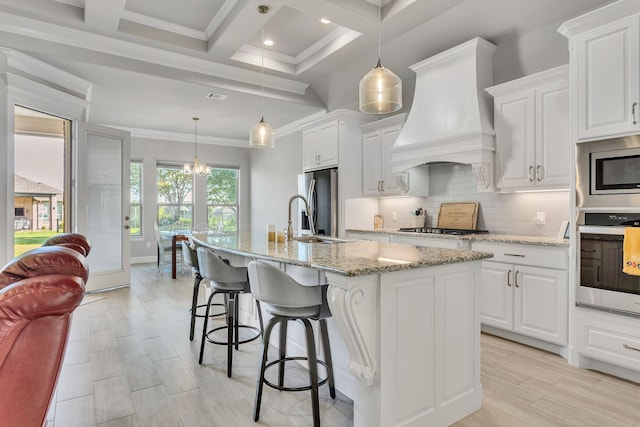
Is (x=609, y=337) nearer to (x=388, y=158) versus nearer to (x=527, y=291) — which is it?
(x=527, y=291)

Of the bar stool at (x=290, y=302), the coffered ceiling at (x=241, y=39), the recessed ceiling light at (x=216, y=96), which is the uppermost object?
the coffered ceiling at (x=241, y=39)

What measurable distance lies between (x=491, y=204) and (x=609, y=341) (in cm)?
165

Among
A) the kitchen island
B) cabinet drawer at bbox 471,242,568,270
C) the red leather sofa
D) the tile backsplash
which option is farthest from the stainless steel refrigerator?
the red leather sofa

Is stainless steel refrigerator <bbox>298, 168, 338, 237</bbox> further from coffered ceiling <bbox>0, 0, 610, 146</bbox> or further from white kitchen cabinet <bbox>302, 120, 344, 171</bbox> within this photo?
coffered ceiling <bbox>0, 0, 610, 146</bbox>

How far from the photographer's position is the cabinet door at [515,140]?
325 centimetres

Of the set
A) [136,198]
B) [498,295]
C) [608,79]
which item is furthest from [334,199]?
[136,198]

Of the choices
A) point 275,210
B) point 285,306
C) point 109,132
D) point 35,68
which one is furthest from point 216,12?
point 275,210

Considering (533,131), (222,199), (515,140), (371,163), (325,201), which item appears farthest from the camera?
(222,199)

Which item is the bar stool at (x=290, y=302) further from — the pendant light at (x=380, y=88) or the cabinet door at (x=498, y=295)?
the cabinet door at (x=498, y=295)

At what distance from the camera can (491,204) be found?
12.6 feet

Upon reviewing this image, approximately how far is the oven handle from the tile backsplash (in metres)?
0.46

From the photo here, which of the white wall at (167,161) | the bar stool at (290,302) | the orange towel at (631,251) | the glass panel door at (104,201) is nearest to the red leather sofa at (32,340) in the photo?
the bar stool at (290,302)

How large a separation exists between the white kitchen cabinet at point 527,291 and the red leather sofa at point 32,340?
2.65 metres

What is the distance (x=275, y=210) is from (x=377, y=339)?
20.6 feet
